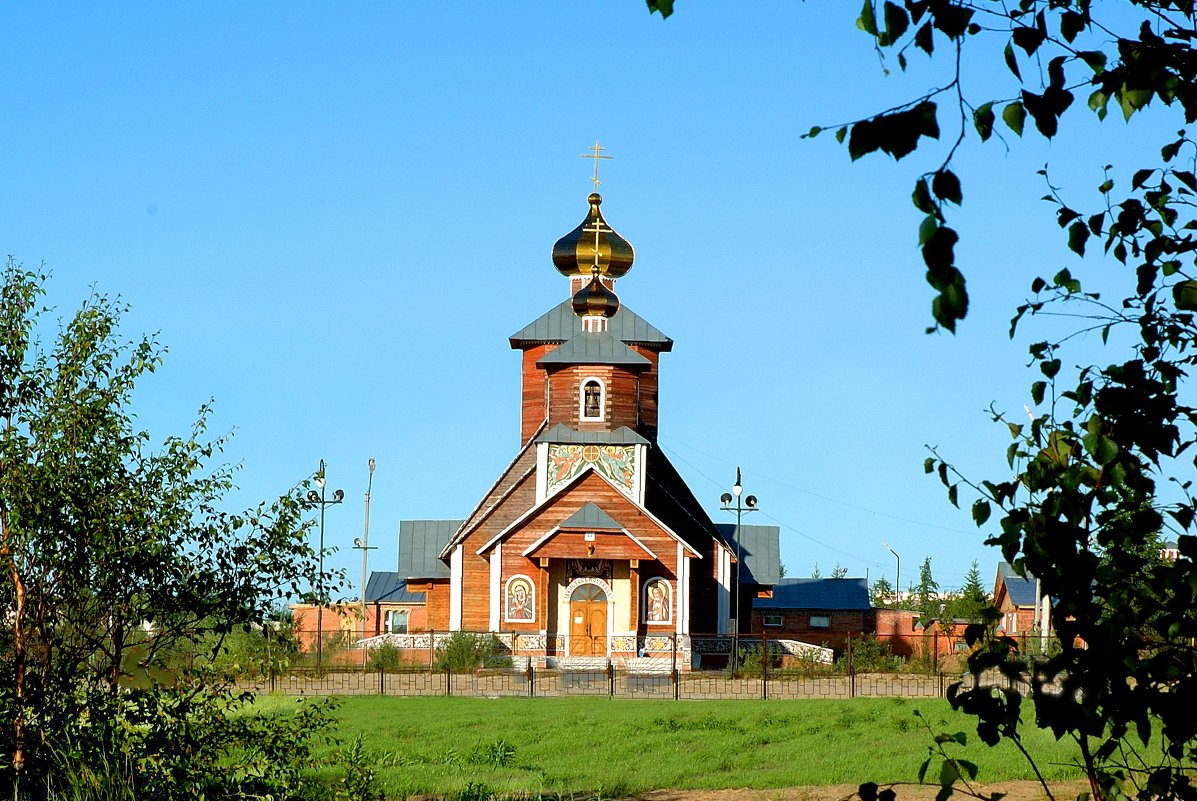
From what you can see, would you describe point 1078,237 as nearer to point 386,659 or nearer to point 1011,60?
point 1011,60

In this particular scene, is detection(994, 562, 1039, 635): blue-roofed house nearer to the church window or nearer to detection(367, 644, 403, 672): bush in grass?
the church window

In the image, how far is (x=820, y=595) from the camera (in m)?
46.6

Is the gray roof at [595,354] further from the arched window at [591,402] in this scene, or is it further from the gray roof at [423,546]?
the gray roof at [423,546]

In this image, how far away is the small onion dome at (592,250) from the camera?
42031 mm

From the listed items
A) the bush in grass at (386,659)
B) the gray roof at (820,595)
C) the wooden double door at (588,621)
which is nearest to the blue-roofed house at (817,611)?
the gray roof at (820,595)

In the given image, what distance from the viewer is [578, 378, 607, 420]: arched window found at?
35.4 m

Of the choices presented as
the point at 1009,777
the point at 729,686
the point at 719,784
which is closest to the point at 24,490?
the point at 719,784

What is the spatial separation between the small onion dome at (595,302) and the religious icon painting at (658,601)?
7533mm

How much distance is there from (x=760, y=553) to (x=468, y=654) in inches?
Answer: 508

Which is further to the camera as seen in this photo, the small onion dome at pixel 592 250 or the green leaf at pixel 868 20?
the small onion dome at pixel 592 250

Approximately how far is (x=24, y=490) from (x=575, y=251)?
35073 millimetres

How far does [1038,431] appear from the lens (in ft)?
11.6

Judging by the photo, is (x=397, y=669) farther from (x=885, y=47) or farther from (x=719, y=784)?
(x=885, y=47)

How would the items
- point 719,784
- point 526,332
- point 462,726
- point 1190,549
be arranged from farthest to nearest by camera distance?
1. point 526,332
2. point 462,726
3. point 719,784
4. point 1190,549
